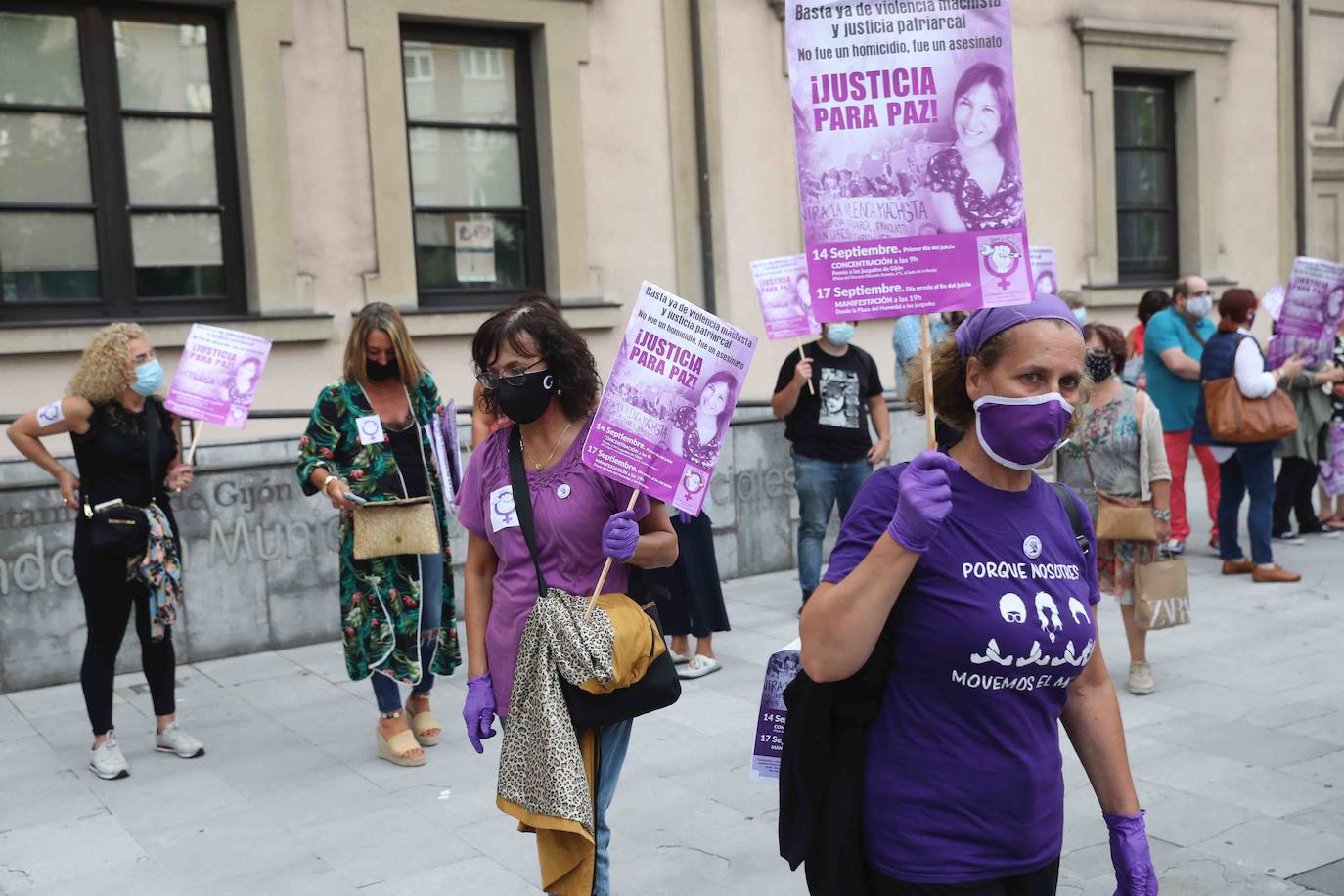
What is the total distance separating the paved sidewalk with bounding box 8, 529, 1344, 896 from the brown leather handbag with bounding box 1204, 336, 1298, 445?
1.61 meters

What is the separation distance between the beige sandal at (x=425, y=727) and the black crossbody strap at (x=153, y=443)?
58.3 inches

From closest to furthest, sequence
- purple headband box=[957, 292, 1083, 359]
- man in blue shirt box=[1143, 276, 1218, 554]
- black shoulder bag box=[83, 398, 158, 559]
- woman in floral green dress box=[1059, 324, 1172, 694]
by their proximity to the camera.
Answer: purple headband box=[957, 292, 1083, 359], black shoulder bag box=[83, 398, 158, 559], woman in floral green dress box=[1059, 324, 1172, 694], man in blue shirt box=[1143, 276, 1218, 554]

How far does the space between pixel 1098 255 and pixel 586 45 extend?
223 inches

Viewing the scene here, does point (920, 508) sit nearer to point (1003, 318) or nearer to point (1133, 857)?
point (1003, 318)

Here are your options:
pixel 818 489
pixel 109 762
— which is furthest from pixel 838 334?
pixel 109 762

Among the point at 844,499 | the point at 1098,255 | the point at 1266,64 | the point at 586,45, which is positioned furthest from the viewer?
the point at 1266,64

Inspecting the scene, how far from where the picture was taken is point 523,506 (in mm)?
3400

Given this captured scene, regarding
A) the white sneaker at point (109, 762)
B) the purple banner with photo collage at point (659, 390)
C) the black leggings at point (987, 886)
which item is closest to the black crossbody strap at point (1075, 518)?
the black leggings at point (987, 886)

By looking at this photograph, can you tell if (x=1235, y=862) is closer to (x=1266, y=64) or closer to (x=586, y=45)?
(x=586, y=45)

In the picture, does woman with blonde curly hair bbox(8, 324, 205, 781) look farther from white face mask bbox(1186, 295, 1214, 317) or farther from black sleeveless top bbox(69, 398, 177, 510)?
white face mask bbox(1186, 295, 1214, 317)

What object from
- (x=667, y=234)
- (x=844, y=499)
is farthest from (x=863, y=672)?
(x=667, y=234)

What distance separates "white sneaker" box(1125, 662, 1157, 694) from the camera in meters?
6.30

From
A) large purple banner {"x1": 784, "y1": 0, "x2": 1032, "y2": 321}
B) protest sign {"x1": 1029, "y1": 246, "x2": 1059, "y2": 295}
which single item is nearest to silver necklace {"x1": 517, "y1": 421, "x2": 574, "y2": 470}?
large purple banner {"x1": 784, "y1": 0, "x2": 1032, "y2": 321}

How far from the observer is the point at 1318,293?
896 centimetres
